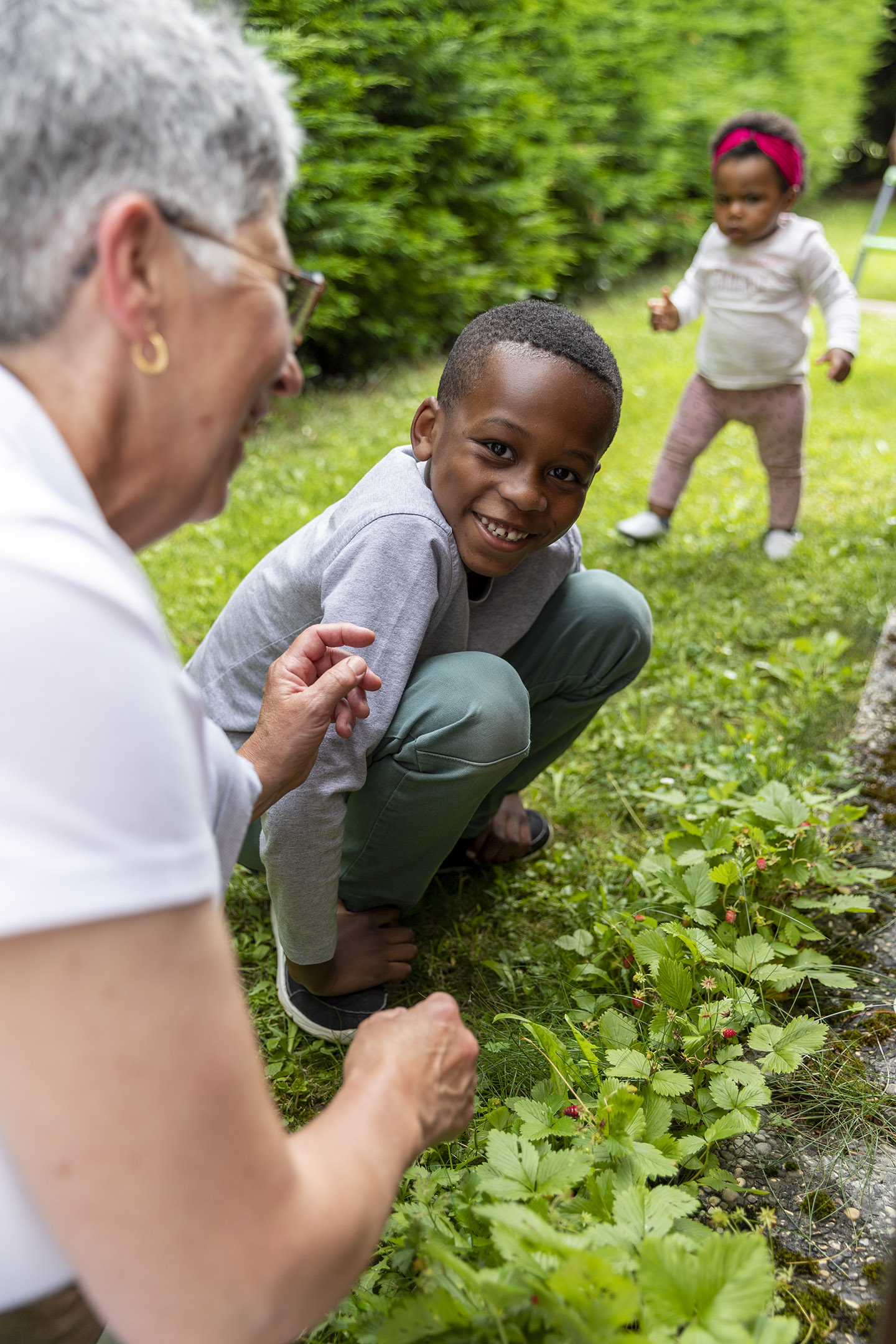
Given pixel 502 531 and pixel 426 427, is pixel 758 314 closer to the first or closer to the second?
pixel 426 427

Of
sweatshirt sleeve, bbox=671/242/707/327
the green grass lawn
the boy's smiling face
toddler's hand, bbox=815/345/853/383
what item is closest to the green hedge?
the green grass lawn

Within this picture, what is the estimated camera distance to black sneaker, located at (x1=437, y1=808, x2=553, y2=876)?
88.4 inches

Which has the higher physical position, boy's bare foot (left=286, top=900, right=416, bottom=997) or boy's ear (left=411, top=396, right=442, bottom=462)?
boy's ear (left=411, top=396, right=442, bottom=462)

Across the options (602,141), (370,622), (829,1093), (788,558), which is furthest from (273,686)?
(602,141)

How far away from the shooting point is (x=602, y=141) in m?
8.23

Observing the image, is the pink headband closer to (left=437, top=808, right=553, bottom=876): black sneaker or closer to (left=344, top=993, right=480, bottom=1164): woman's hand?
(left=437, top=808, right=553, bottom=876): black sneaker

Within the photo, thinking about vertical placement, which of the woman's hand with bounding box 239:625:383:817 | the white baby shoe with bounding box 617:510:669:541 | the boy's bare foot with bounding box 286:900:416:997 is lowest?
the white baby shoe with bounding box 617:510:669:541

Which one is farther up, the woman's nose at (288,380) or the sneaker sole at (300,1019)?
the woman's nose at (288,380)

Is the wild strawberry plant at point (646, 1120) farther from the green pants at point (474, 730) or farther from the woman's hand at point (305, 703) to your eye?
the woman's hand at point (305, 703)

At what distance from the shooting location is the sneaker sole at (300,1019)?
1787 mm

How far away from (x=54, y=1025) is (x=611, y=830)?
185 centimetres

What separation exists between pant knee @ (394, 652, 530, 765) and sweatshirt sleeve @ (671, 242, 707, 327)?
285 cm

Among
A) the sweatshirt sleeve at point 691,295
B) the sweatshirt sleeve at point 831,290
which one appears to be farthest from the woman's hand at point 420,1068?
the sweatshirt sleeve at point 691,295

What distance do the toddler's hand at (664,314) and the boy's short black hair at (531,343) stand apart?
203 centimetres
